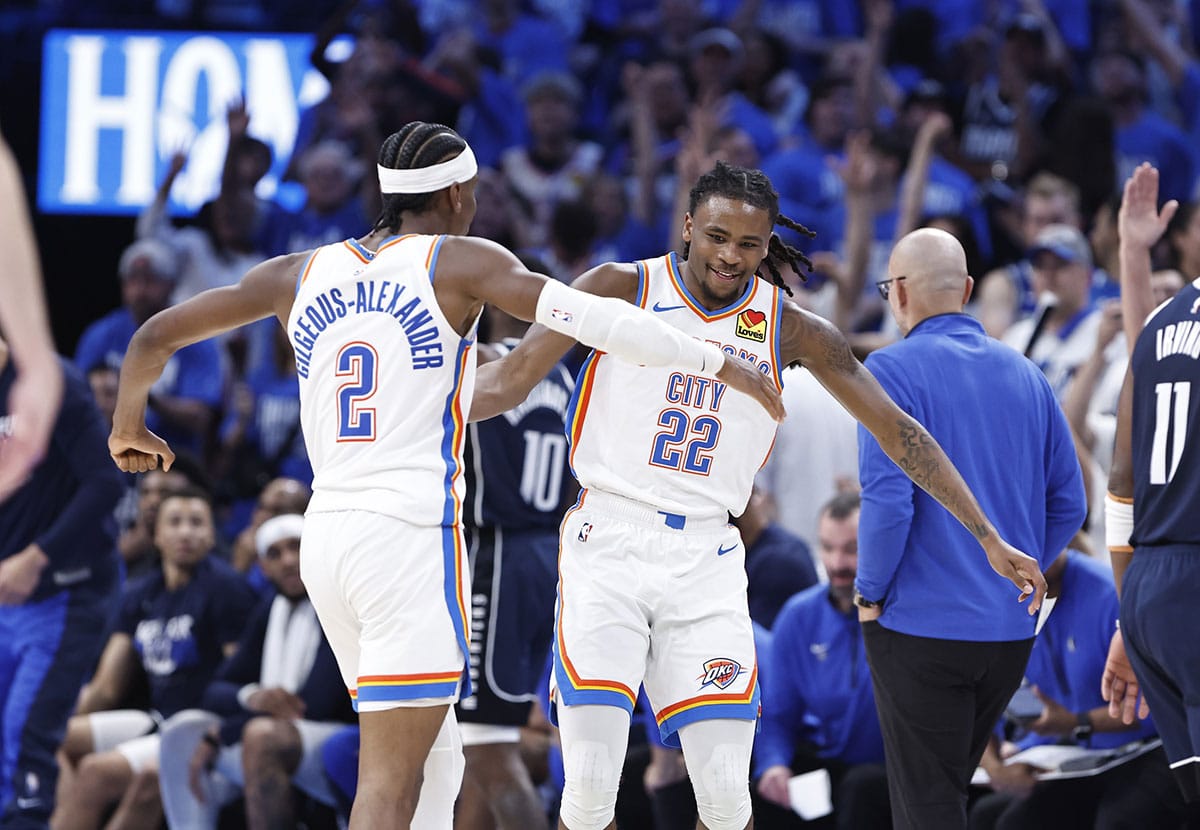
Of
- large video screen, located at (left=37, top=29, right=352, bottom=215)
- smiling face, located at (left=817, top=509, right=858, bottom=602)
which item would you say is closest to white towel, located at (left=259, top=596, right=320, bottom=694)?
smiling face, located at (left=817, top=509, right=858, bottom=602)

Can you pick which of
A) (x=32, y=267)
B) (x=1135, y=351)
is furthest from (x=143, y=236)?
(x=32, y=267)

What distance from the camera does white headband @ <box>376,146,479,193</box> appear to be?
15.8 ft

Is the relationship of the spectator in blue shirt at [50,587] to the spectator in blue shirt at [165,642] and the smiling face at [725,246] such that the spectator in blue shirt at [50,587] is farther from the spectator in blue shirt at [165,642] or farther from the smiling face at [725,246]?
the smiling face at [725,246]

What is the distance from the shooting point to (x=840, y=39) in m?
12.3

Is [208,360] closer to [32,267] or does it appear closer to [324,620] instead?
[324,620]

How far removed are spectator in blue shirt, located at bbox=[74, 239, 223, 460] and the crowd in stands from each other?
0.02m

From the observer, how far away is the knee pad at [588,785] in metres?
4.82

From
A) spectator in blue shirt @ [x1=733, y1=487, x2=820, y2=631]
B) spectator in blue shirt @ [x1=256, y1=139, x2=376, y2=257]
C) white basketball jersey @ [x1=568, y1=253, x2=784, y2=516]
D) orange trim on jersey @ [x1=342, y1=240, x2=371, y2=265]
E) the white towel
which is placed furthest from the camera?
spectator in blue shirt @ [x1=256, y1=139, x2=376, y2=257]

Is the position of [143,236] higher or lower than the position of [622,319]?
higher

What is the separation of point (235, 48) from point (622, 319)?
27.8 feet

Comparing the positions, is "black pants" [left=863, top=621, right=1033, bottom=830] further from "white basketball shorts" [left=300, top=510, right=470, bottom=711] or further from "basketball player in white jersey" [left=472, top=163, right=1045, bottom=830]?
"white basketball shorts" [left=300, top=510, right=470, bottom=711]

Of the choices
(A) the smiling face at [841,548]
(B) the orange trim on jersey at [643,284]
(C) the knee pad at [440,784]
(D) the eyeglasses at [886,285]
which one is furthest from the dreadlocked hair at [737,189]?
(A) the smiling face at [841,548]

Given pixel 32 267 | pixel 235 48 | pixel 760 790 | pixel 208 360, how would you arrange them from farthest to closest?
pixel 235 48, pixel 208 360, pixel 760 790, pixel 32 267

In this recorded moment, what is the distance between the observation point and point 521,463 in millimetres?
6719
